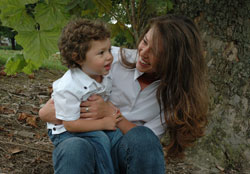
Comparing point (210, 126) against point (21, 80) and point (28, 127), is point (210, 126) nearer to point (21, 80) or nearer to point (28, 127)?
point (28, 127)

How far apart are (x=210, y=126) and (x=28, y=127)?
1.88 meters

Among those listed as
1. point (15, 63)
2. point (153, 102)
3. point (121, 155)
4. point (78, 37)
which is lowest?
point (121, 155)

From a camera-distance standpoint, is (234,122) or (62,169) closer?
(62,169)

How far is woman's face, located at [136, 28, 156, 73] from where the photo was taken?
1741 mm

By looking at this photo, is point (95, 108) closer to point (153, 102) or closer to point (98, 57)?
point (98, 57)

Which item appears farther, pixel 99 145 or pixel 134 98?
pixel 134 98

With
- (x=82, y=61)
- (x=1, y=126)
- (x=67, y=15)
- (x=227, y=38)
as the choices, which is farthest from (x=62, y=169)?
(x=227, y=38)

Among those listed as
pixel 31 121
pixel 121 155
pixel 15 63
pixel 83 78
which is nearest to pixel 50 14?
pixel 83 78

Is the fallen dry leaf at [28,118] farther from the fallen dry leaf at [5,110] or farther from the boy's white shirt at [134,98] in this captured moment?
the boy's white shirt at [134,98]

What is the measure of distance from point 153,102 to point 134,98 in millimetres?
145

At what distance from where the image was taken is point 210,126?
2.75 metres

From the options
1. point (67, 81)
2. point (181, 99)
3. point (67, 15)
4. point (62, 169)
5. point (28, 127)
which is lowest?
point (28, 127)

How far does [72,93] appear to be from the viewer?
60.9 inches

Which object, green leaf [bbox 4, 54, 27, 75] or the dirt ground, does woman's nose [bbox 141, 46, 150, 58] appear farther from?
the dirt ground
